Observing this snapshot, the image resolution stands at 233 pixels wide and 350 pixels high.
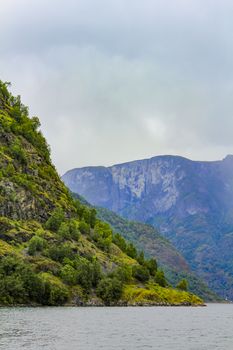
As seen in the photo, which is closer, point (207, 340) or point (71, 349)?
point (71, 349)

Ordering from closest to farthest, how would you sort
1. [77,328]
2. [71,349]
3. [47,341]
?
[71,349], [47,341], [77,328]

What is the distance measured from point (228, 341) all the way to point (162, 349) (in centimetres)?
2104

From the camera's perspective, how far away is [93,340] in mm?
89812

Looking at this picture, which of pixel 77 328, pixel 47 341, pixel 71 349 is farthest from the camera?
pixel 77 328

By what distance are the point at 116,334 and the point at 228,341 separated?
20.0 m

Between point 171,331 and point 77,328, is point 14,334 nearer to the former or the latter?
point 77,328

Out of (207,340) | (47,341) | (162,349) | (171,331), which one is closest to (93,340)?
(47,341)

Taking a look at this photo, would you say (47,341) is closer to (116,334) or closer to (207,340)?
(116,334)

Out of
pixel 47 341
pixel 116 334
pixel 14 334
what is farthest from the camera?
pixel 116 334

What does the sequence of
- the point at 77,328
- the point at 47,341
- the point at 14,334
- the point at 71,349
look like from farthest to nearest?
the point at 77,328, the point at 14,334, the point at 47,341, the point at 71,349

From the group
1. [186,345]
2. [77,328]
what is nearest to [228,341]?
[186,345]

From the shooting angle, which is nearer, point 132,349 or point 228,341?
point 132,349

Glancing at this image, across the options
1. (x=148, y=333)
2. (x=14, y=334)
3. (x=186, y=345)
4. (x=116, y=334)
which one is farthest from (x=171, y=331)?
(x=14, y=334)

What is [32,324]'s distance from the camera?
116812 millimetres
